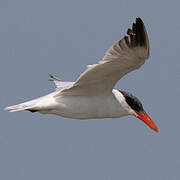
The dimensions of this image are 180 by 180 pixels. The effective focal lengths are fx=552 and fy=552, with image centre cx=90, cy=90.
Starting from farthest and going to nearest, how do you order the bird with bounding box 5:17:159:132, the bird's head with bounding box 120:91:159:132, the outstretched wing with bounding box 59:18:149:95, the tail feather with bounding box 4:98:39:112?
1. the bird's head with bounding box 120:91:159:132
2. the tail feather with bounding box 4:98:39:112
3. the bird with bounding box 5:17:159:132
4. the outstretched wing with bounding box 59:18:149:95

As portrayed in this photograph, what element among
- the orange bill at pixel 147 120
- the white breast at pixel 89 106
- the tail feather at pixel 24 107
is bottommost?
the orange bill at pixel 147 120

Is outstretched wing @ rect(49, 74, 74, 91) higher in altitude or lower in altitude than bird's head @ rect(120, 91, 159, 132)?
higher

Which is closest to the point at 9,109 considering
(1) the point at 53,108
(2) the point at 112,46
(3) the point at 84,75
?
(1) the point at 53,108

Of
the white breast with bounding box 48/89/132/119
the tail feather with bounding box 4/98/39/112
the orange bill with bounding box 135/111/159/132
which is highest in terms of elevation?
the tail feather with bounding box 4/98/39/112

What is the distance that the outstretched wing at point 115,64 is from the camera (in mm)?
7266

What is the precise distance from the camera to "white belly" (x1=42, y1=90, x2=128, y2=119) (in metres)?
8.41

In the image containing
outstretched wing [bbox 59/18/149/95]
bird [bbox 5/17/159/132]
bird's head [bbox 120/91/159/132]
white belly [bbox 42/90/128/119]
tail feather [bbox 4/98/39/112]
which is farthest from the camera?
bird's head [bbox 120/91/159/132]

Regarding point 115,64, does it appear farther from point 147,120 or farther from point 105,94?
point 147,120

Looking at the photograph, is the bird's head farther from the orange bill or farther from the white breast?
the white breast

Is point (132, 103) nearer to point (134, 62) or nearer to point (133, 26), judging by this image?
point (134, 62)

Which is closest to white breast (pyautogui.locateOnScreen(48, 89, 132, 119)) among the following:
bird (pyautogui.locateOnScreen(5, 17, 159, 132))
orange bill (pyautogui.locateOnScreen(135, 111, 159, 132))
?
bird (pyautogui.locateOnScreen(5, 17, 159, 132))

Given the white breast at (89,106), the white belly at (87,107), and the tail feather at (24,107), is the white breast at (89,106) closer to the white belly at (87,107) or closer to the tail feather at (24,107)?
the white belly at (87,107)

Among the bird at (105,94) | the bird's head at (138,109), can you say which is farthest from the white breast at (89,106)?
the bird's head at (138,109)

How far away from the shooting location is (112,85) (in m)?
8.44
